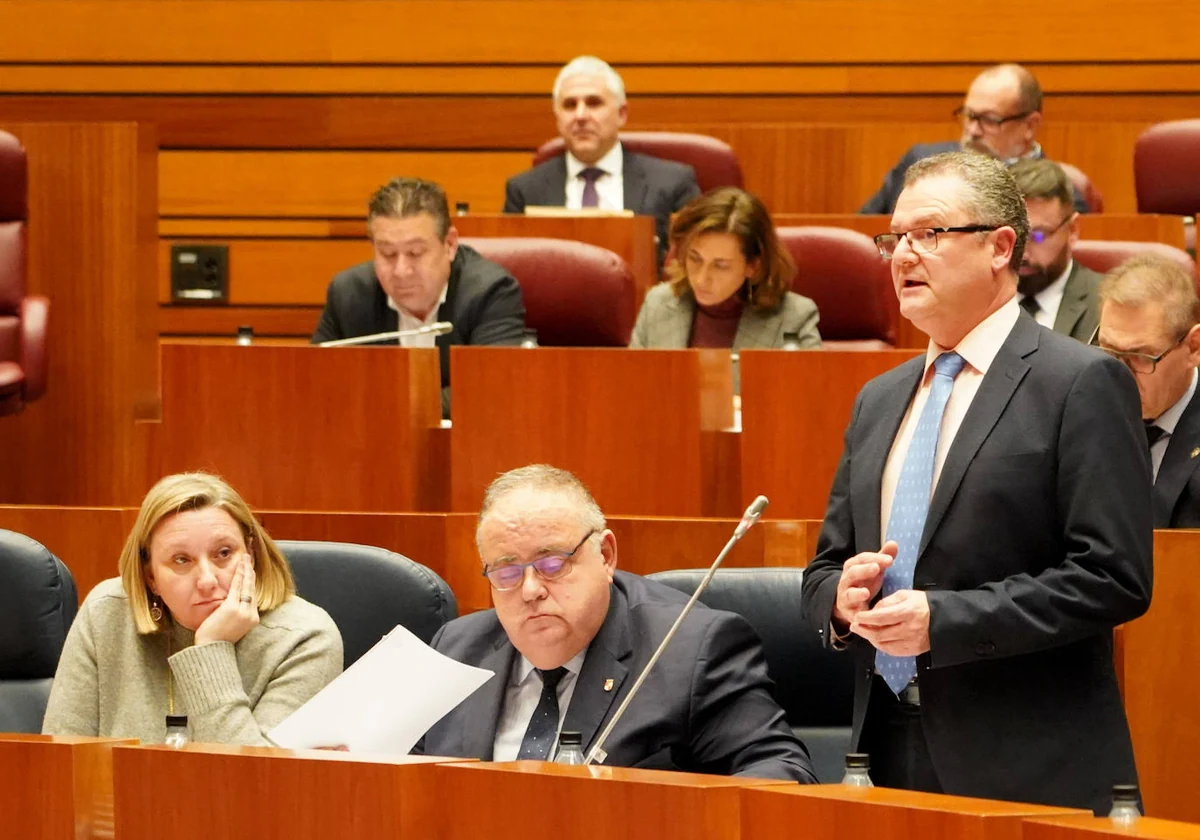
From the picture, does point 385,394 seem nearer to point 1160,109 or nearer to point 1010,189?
point 1010,189

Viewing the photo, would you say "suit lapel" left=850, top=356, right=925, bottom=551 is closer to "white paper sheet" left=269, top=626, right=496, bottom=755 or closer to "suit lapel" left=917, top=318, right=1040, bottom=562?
"suit lapel" left=917, top=318, right=1040, bottom=562

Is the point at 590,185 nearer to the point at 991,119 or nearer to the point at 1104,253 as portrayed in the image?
the point at 991,119

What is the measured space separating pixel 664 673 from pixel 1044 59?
9.75ft

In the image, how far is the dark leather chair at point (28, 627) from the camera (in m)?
1.84

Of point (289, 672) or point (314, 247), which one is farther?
point (314, 247)

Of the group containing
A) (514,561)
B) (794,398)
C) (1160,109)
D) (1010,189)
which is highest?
(1160,109)

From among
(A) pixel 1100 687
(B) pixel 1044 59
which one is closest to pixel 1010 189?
(A) pixel 1100 687

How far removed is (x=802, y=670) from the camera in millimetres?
1662

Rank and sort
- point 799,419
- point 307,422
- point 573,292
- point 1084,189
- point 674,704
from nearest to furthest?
point 674,704 < point 799,419 < point 307,422 < point 573,292 < point 1084,189

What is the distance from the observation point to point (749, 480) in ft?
7.00

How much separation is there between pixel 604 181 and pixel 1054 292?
3.93 feet

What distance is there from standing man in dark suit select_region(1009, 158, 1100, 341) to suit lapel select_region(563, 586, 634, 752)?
1222 millimetres

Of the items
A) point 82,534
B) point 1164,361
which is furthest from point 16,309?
point 1164,361

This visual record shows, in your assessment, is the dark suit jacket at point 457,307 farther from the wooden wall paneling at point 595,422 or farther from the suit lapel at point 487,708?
the suit lapel at point 487,708
